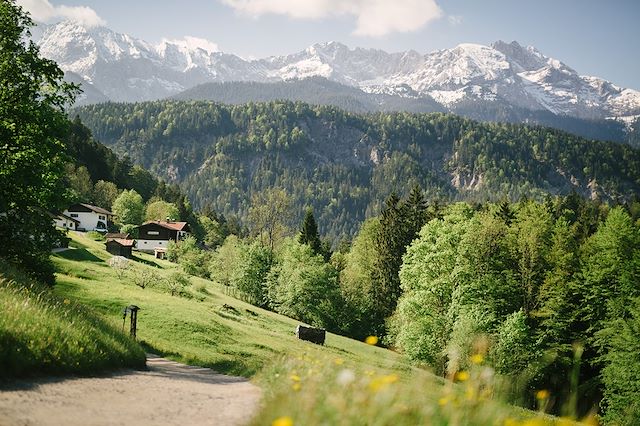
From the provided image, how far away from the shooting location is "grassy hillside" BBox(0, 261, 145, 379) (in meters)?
10.2

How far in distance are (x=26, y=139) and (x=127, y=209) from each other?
10900 cm

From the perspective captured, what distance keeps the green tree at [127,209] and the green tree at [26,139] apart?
106 metres

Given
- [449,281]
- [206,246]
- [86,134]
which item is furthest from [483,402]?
[86,134]

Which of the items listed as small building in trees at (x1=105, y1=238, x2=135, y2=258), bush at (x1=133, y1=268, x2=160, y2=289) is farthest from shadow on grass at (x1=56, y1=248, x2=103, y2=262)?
small building in trees at (x1=105, y1=238, x2=135, y2=258)

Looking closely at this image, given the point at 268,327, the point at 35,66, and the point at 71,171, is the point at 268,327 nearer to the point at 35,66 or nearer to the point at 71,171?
the point at 35,66

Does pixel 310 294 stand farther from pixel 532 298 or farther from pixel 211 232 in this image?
pixel 211 232

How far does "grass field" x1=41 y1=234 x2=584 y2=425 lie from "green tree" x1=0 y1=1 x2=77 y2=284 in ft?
13.8

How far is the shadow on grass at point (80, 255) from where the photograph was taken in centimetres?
5538

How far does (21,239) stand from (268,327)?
2945cm

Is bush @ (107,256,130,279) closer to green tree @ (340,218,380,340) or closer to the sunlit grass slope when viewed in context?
the sunlit grass slope

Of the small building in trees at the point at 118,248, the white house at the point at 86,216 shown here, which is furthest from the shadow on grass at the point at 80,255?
the white house at the point at 86,216

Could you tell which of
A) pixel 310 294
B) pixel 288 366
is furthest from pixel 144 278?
pixel 288 366

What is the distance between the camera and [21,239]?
76.8 ft

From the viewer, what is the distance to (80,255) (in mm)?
58812
